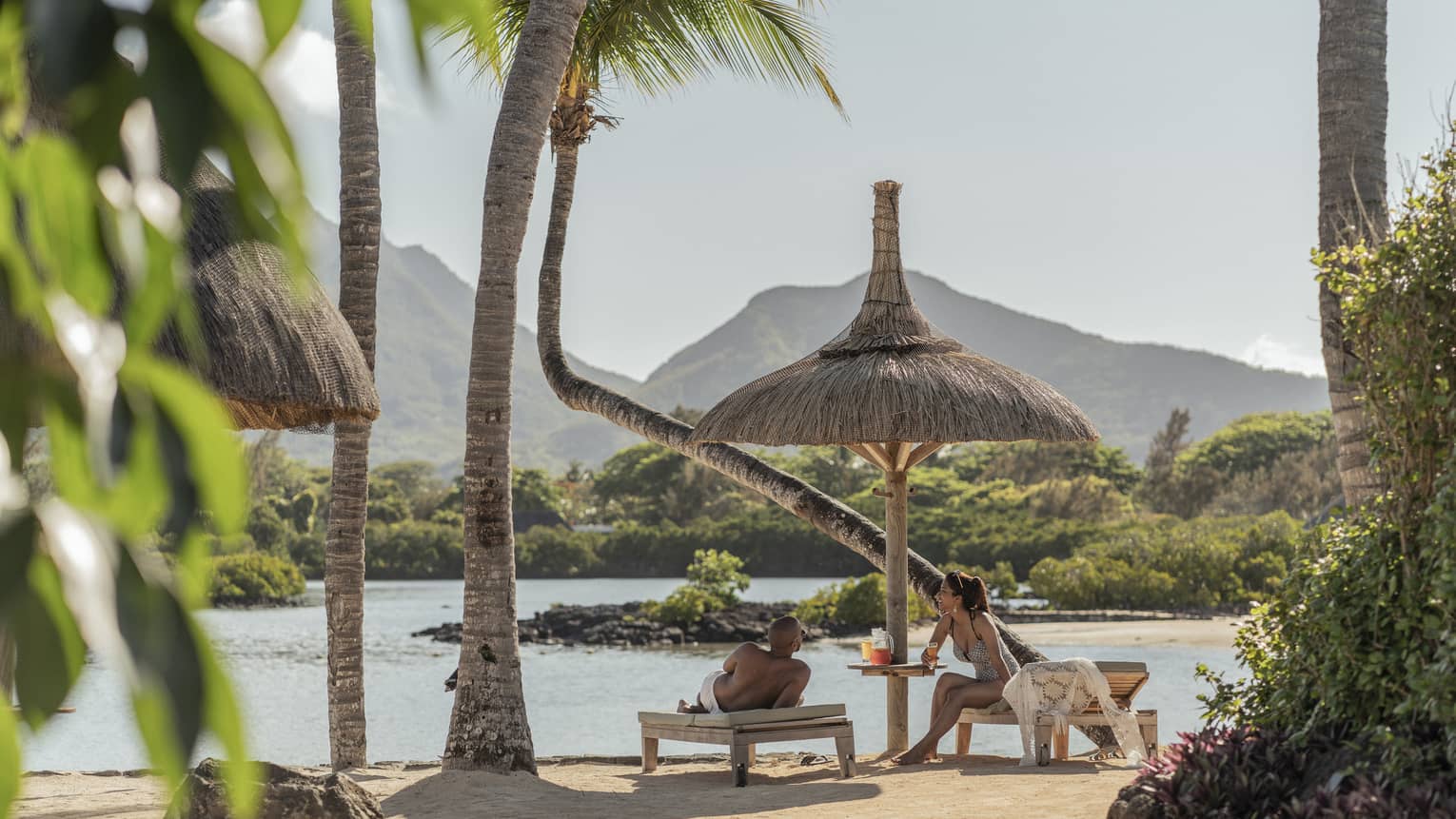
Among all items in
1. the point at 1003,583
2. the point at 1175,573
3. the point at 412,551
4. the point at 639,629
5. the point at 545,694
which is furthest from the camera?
the point at 412,551

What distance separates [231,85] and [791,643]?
7837mm

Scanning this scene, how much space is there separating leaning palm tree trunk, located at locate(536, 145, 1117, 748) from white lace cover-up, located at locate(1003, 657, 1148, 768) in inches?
27.7

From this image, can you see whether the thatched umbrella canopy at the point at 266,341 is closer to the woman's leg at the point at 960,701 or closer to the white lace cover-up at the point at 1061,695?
the woman's leg at the point at 960,701

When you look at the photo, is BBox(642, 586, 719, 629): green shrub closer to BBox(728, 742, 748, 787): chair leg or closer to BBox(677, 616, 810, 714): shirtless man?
BBox(677, 616, 810, 714): shirtless man

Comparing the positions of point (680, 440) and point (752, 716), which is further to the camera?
point (680, 440)

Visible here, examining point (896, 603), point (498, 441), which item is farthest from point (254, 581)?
point (498, 441)

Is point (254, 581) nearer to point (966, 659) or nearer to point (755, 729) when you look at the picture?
point (966, 659)

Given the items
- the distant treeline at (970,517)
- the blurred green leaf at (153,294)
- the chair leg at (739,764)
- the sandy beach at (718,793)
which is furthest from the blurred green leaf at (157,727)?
the distant treeline at (970,517)

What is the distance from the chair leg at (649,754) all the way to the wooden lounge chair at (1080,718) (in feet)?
5.90

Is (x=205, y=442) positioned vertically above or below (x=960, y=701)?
above

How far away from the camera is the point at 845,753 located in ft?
26.8

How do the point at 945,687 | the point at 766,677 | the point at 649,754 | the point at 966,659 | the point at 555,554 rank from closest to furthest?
the point at 766,677 < the point at 945,687 < the point at 966,659 < the point at 649,754 < the point at 555,554

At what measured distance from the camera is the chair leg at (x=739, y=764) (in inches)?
309

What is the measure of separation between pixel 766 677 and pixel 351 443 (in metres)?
2.86
